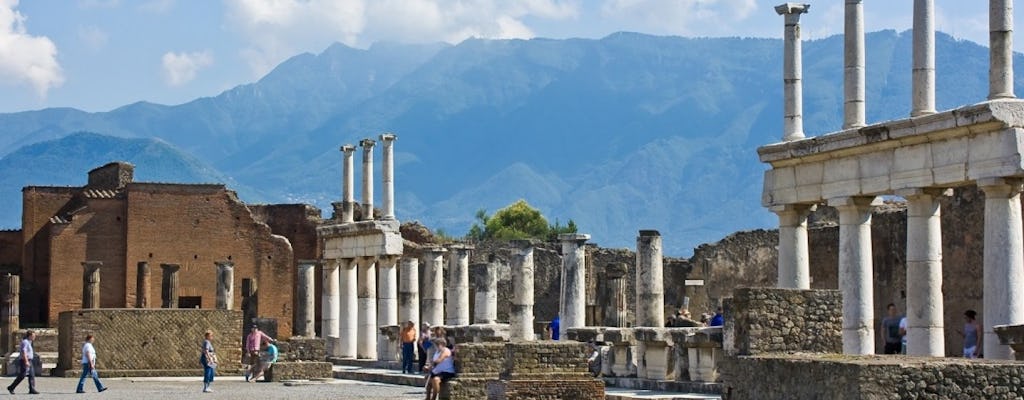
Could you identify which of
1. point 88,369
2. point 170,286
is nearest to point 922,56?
point 88,369

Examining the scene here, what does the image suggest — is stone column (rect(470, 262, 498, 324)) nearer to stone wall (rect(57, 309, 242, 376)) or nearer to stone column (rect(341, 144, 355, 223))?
stone wall (rect(57, 309, 242, 376))

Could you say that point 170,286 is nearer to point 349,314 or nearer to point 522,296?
point 349,314

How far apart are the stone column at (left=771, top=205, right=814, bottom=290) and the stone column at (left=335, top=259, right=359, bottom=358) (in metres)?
19.1

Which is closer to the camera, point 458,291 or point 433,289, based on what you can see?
point 458,291

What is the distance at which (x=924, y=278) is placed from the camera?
2297 cm

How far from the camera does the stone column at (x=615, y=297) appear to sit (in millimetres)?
40281

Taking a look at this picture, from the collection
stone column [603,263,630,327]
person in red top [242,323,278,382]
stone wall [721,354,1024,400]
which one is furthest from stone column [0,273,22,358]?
stone wall [721,354,1024,400]

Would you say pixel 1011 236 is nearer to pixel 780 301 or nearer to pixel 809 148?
pixel 809 148

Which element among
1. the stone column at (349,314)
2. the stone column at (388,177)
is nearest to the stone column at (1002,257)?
the stone column at (388,177)

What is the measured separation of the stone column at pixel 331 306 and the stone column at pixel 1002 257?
24.4 metres

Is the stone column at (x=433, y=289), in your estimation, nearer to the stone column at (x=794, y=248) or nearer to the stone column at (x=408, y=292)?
the stone column at (x=408, y=292)

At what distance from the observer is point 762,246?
44.8 metres

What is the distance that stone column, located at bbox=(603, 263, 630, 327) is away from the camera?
132 feet

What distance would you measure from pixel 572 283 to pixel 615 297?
30.6 feet
